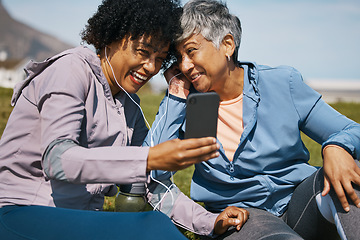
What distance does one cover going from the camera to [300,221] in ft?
9.22

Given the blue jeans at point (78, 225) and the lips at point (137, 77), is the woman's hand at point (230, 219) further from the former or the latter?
the lips at point (137, 77)

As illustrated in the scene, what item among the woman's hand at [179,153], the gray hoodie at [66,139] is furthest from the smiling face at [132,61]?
the woman's hand at [179,153]

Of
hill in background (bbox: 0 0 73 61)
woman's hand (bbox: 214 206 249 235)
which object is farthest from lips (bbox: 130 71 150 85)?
hill in background (bbox: 0 0 73 61)

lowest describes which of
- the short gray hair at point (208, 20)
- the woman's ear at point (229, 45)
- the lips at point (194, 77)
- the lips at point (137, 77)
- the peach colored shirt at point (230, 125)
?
the peach colored shirt at point (230, 125)

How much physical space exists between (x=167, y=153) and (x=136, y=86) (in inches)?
38.7

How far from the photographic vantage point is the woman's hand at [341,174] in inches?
94.2

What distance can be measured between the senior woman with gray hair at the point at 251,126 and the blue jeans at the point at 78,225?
744mm

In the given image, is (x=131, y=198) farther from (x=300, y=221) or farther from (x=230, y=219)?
(x=300, y=221)

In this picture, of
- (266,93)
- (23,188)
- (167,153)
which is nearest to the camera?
(167,153)

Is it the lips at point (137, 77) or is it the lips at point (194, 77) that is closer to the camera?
the lips at point (137, 77)

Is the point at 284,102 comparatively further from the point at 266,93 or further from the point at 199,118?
the point at 199,118

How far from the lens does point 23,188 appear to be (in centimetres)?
237

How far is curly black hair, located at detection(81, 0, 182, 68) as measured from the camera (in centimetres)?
271

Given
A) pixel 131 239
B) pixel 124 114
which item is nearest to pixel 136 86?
pixel 124 114
